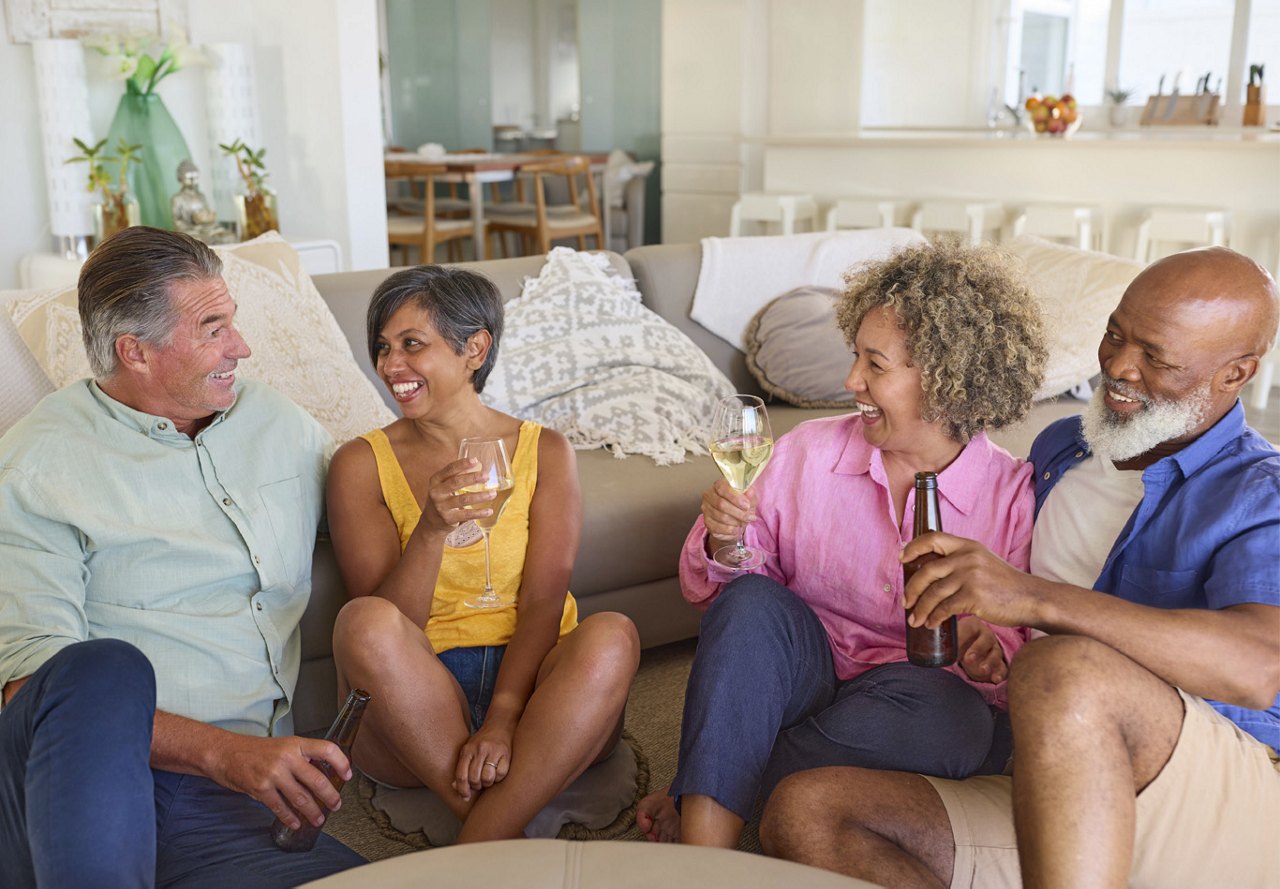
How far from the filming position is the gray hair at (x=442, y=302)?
1.80 m

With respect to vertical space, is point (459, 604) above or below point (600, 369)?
below

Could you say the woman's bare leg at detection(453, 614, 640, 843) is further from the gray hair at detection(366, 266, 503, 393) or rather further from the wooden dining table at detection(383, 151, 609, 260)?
the wooden dining table at detection(383, 151, 609, 260)

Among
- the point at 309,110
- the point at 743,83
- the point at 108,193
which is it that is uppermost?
the point at 743,83

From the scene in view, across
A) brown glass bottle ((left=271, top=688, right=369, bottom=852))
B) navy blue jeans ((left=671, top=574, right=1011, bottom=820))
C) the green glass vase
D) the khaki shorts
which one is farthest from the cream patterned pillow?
the khaki shorts

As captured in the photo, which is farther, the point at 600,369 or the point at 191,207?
the point at 191,207

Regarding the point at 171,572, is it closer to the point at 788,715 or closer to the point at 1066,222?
the point at 788,715

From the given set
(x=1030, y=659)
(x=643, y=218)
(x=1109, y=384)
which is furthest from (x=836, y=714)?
(x=643, y=218)

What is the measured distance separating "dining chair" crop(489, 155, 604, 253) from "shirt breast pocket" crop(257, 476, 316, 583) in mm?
4780

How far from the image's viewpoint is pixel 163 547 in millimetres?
1577

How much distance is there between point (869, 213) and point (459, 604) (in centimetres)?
463

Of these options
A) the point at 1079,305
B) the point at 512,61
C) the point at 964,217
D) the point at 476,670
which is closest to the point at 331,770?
the point at 476,670

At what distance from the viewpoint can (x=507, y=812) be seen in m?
1.64

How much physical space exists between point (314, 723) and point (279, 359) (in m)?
0.70

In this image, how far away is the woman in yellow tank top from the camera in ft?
5.40
